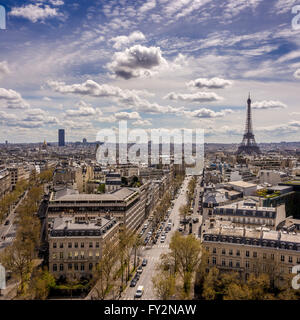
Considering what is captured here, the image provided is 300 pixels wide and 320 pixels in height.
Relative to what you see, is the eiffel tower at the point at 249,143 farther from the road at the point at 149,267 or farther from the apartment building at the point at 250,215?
the apartment building at the point at 250,215

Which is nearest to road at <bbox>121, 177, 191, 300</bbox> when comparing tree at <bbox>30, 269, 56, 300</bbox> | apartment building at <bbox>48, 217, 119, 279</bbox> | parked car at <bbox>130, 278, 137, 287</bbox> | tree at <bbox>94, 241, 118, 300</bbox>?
parked car at <bbox>130, 278, 137, 287</bbox>

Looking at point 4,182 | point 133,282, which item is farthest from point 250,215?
point 4,182

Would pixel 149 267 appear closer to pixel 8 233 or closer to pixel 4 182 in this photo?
pixel 8 233

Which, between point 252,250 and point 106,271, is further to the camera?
point 252,250

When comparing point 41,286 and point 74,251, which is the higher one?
point 74,251

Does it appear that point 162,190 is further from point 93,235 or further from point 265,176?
point 93,235

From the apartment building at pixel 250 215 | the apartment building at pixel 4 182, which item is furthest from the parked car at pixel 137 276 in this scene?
the apartment building at pixel 4 182

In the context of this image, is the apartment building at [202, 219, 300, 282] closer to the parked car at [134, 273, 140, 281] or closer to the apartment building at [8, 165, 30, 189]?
the parked car at [134, 273, 140, 281]

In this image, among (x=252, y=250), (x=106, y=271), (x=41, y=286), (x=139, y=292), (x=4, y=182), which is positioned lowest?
(x=139, y=292)

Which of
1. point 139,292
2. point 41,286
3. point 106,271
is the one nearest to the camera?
point 41,286
